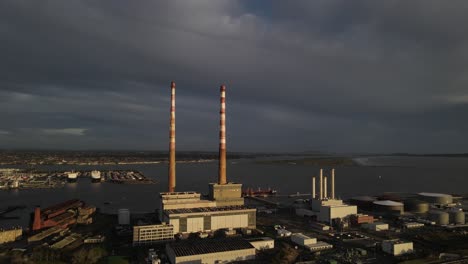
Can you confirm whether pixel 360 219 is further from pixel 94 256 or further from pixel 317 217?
pixel 94 256

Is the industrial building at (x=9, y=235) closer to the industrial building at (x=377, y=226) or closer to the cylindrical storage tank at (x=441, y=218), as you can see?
the industrial building at (x=377, y=226)

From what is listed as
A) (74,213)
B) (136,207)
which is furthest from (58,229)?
(136,207)

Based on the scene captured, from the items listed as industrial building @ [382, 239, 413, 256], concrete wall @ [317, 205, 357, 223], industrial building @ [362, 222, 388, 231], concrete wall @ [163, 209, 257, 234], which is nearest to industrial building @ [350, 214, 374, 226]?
concrete wall @ [317, 205, 357, 223]

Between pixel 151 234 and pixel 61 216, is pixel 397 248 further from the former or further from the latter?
pixel 61 216

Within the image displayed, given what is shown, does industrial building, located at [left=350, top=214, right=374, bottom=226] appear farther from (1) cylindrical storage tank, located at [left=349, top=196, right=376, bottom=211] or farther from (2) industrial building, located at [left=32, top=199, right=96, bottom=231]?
(2) industrial building, located at [left=32, top=199, right=96, bottom=231]

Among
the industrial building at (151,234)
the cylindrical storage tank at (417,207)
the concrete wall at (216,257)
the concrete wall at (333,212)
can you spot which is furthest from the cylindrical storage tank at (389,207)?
the industrial building at (151,234)

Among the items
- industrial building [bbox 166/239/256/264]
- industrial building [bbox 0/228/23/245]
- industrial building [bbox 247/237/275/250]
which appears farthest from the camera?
industrial building [bbox 0/228/23/245]
